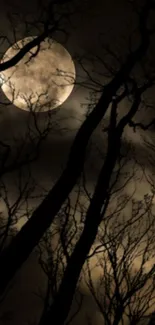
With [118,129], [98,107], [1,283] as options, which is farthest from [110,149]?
[1,283]

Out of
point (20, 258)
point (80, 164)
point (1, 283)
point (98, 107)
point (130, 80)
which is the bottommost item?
point (1, 283)

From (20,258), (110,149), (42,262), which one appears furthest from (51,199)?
(42,262)

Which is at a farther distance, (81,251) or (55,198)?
(81,251)

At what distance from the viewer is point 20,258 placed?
6.43 metres

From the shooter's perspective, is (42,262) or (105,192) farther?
(42,262)

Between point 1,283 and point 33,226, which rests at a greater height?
point 33,226

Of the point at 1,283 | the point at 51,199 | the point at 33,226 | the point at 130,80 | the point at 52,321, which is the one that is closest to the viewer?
the point at 1,283

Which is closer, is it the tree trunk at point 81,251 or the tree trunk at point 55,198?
the tree trunk at point 55,198

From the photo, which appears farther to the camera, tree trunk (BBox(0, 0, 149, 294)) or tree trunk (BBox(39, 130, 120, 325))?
tree trunk (BBox(39, 130, 120, 325))

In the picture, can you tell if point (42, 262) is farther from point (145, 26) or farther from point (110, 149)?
point (145, 26)

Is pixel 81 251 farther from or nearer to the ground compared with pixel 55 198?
farther from the ground

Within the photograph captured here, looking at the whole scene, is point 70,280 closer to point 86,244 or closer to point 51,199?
point 86,244

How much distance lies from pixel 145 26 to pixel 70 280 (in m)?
5.56

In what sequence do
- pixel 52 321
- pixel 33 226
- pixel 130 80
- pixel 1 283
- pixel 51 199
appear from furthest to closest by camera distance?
pixel 130 80, pixel 52 321, pixel 51 199, pixel 33 226, pixel 1 283
